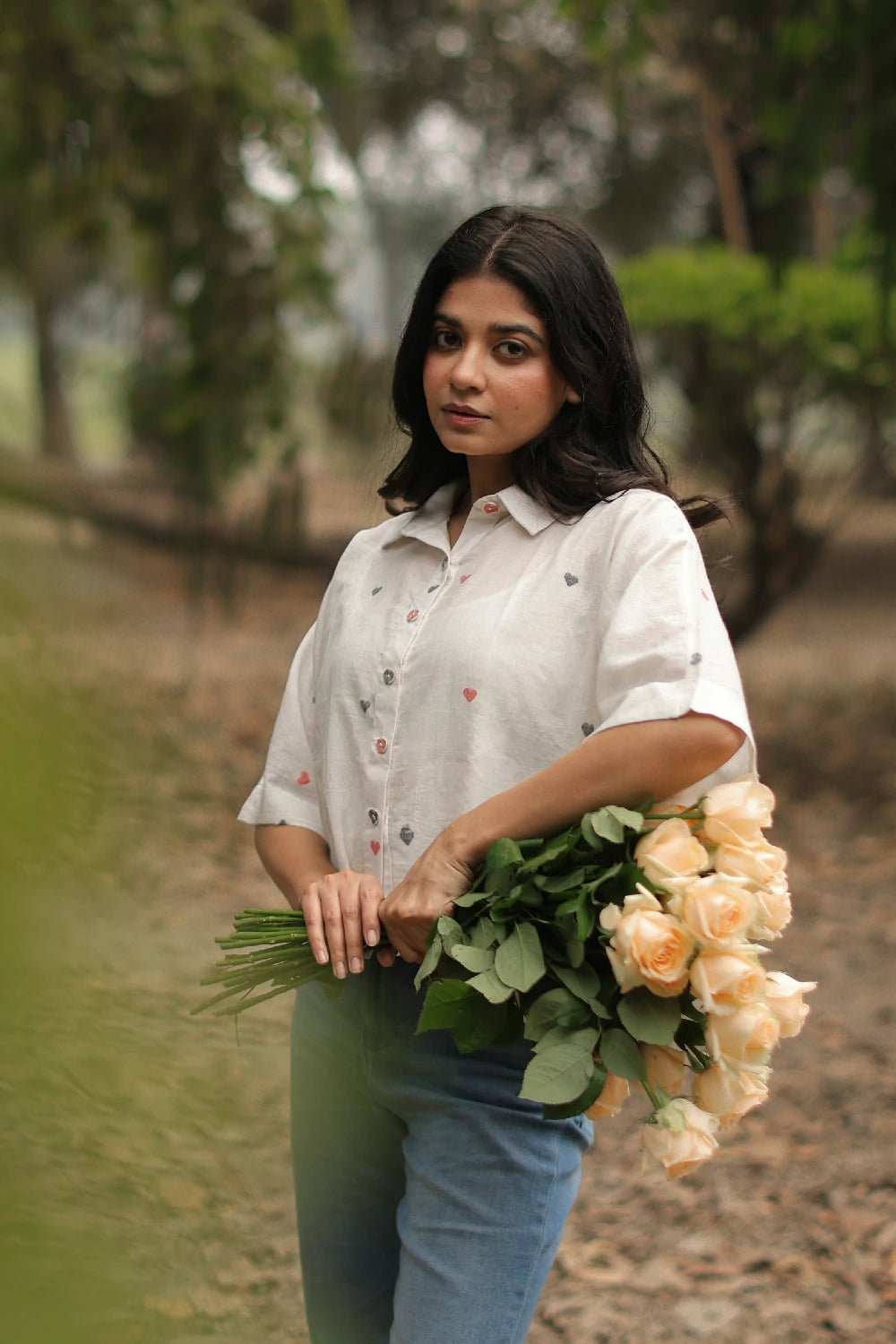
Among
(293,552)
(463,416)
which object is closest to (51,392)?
(293,552)

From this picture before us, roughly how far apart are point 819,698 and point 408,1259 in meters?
7.05

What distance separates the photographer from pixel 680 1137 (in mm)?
1487

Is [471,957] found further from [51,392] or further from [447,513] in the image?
[51,392]

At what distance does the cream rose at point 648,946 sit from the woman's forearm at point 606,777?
0.43 feet

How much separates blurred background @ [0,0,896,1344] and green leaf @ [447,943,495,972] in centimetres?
26

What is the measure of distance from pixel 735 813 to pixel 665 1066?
30 centimetres

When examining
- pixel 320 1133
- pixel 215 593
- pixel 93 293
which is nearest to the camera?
pixel 320 1133

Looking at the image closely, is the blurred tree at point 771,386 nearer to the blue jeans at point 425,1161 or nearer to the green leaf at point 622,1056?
the blue jeans at point 425,1161

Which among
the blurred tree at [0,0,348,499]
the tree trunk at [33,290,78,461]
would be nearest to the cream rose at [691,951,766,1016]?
the blurred tree at [0,0,348,499]

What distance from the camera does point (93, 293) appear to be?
18.1 metres

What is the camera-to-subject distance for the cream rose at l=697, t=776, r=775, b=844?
58.2 inches

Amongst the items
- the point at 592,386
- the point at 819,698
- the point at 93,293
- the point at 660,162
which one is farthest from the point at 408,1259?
the point at 93,293

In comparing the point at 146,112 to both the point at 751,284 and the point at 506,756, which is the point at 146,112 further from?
the point at 506,756

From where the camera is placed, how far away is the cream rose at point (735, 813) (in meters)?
1.48
